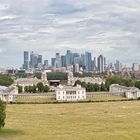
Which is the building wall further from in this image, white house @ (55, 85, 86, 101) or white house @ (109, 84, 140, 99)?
white house @ (109, 84, 140, 99)

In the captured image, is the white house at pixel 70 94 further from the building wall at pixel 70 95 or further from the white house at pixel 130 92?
the white house at pixel 130 92

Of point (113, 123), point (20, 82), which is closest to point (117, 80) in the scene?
point (20, 82)

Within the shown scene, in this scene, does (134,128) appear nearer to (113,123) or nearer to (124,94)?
(113,123)

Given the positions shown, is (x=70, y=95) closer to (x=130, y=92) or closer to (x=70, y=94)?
(x=70, y=94)

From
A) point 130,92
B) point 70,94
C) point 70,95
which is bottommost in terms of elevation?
point 70,95

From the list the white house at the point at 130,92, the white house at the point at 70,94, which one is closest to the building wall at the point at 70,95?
the white house at the point at 70,94

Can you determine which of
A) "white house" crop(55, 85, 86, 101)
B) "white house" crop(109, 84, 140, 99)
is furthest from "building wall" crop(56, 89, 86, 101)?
"white house" crop(109, 84, 140, 99)

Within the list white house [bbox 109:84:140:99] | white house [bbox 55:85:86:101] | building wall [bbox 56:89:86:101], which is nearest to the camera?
building wall [bbox 56:89:86:101]

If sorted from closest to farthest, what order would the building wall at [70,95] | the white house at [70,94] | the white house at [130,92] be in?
1. the building wall at [70,95]
2. the white house at [70,94]
3. the white house at [130,92]

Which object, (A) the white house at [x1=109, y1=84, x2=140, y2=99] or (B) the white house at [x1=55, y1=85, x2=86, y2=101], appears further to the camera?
(A) the white house at [x1=109, y1=84, x2=140, y2=99]

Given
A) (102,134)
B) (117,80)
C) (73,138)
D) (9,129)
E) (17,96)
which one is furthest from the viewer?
(117,80)

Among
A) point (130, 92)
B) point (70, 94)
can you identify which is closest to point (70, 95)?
point (70, 94)
